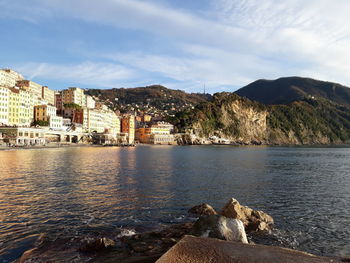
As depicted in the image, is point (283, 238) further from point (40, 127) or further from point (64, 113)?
point (64, 113)

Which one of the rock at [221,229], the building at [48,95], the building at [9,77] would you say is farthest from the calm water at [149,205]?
the building at [48,95]

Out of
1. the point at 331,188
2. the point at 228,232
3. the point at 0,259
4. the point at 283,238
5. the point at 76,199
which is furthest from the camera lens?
the point at 331,188

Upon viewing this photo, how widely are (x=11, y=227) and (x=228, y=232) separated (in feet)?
41.8

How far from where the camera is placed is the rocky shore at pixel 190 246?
7.08m

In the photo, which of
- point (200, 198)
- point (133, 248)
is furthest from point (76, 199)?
point (133, 248)

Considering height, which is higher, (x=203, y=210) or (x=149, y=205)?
(x=203, y=210)

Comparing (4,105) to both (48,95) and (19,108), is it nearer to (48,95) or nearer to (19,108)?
(19,108)

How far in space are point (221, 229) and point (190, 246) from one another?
4559 millimetres

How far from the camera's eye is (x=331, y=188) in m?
31.6

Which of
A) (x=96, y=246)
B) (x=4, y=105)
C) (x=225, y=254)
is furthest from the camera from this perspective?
(x=4, y=105)

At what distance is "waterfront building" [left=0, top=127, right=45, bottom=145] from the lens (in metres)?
110

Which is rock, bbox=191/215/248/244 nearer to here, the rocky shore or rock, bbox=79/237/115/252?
the rocky shore

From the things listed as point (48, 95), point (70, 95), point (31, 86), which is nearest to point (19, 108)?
point (31, 86)

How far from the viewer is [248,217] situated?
1742cm
